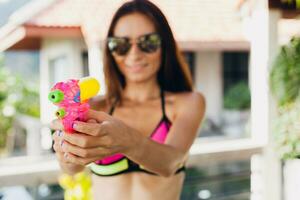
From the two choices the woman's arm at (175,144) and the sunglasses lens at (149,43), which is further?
the sunglasses lens at (149,43)

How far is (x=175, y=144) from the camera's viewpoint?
148cm

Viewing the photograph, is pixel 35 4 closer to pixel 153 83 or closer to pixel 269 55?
pixel 269 55

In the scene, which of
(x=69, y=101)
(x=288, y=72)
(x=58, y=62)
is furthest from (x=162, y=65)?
(x=58, y=62)

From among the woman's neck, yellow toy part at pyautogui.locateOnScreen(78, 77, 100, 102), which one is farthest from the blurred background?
yellow toy part at pyautogui.locateOnScreen(78, 77, 100, 102)

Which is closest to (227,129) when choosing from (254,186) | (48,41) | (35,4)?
(48,41)

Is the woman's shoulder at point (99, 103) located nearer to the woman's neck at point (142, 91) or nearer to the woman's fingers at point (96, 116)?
the woman's neck at point (142, 91)

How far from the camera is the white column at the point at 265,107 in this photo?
3000 mm

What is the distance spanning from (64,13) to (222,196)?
14.0 ft

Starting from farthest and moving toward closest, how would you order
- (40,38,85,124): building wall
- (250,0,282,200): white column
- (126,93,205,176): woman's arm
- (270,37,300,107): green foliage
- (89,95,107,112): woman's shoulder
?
(40,38,85,124): building wall
(250,0,282,200): white column
(270,37,300,107): green foliage
(89,95,107,112): woman's shoulder
(126,93,205,176): woman's arm

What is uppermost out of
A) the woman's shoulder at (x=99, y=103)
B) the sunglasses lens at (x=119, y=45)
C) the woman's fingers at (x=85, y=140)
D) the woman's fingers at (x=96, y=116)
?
the sunglasses lens at (x=119, y=45)

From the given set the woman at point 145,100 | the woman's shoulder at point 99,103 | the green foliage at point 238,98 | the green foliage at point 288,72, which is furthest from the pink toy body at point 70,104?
the green foliage at point 238,98

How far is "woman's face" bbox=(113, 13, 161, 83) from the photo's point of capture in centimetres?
157

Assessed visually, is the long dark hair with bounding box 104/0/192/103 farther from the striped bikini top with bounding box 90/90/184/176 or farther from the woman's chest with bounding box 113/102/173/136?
the striped bikini top with bounding box 90/90/184/176

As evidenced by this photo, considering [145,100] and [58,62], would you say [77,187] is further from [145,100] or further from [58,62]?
[58,62]
